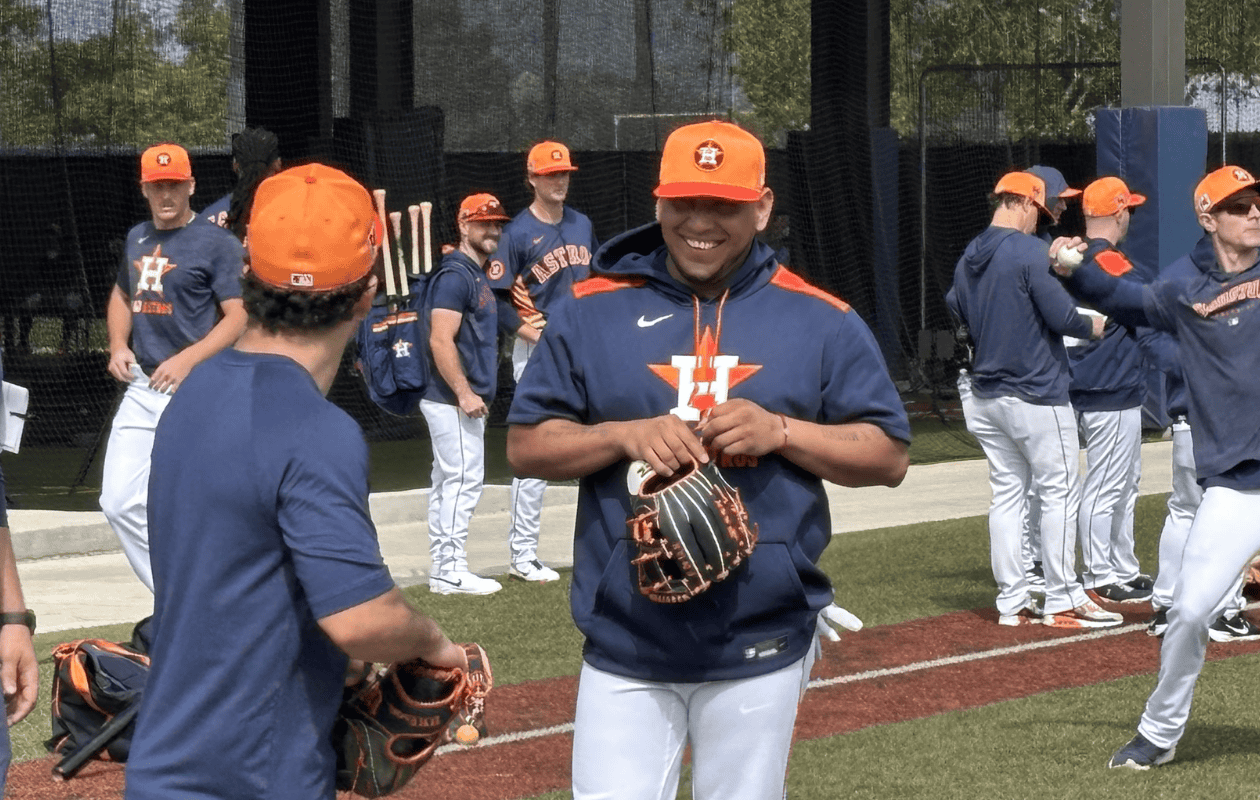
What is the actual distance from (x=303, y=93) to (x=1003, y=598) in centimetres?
974

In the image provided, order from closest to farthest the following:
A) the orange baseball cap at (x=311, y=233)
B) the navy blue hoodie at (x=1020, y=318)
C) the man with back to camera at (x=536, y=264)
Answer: the orange baseball cap at (x=311, y=233), the navy blue hoodie at (x=1020, y=318), the man with back to camera at (x=536, y=264)

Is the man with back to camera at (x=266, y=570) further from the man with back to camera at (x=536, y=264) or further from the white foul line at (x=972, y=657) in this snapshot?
the man with back to camera at (x=536, y=264)

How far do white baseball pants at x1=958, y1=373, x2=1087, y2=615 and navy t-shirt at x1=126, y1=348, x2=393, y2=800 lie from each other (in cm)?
658

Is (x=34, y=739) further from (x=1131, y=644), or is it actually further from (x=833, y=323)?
(x=1131, y=644)

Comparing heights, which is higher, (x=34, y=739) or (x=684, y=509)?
(x=684, y=509)

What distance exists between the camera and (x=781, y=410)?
3746 mm

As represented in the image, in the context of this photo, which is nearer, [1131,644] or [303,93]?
[1131,644]

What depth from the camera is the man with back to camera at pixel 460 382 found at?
998 cm

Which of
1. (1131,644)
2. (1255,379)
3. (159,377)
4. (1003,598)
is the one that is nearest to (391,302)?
(159,377)

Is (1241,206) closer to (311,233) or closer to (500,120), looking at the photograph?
(311,233)

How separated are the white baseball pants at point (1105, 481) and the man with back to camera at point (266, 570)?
7697mm

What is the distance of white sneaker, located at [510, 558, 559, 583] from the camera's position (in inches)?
417

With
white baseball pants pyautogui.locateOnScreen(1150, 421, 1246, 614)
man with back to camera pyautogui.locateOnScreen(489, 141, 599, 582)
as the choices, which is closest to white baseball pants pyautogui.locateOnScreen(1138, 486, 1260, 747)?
white baseball pants pyautogui.locateOnScreen(1150, 421, 1246, 614)

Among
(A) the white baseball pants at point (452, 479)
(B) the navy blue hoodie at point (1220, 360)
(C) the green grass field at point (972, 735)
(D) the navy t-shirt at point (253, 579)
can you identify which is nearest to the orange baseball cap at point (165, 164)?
(C) the green grass field at point (972, 735)
